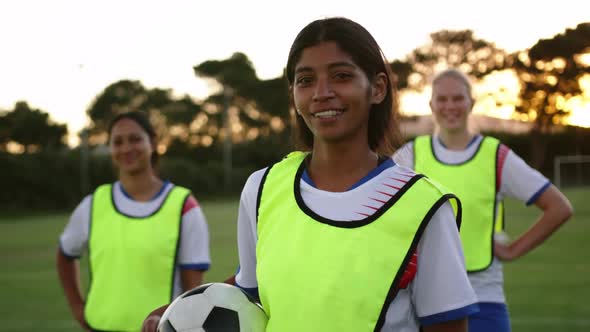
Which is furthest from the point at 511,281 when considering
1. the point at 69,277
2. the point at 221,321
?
the point at 221,321

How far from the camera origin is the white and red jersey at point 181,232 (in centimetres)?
343

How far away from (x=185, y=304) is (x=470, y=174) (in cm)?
187

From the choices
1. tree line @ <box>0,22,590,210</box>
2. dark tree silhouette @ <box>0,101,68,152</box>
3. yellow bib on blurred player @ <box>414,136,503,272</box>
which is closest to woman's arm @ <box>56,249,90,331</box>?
yellow bib on blurred player @ <box>414,136,503,272</box>

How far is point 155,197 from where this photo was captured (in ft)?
11.7

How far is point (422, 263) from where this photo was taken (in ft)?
5.75

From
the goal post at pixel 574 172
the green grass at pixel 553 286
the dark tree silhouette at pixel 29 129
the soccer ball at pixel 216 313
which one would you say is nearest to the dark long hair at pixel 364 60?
the soccer ball at pixel 216 313

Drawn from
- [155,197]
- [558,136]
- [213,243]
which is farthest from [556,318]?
[558,136]

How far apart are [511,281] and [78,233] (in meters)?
7.45

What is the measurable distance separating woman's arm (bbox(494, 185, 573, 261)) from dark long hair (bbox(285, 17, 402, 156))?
5.47ft

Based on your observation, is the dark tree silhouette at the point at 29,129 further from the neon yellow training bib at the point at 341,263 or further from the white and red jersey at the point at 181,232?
the neon yellow training bib at the point at 341,263

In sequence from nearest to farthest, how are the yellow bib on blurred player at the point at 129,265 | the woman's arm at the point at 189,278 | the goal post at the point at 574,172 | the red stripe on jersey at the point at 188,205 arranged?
the yellow bib on blurred player at the point at 129,265, the woman's arm at the point at 189,278, the red stripe on jersey at the point at 188,205, the goal post at the point at 574,172

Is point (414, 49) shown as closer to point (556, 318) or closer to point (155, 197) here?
point (556, 318)

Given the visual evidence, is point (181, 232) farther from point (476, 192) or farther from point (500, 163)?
point (500, 163)

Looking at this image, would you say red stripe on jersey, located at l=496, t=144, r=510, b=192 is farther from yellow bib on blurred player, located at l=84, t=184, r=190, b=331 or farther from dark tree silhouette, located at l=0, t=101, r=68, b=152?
dark tree silhouette, located at l=0, t=101, r=68, b=152
